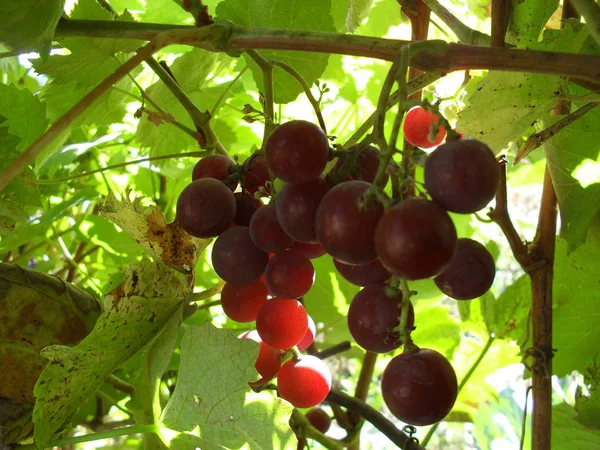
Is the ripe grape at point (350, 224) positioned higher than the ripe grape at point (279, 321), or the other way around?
the ripe grape at point (279, 321)

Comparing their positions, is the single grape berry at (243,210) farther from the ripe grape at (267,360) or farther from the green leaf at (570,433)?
the green leaf at (570,433)

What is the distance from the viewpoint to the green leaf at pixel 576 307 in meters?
0.98

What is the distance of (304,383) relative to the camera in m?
0.79

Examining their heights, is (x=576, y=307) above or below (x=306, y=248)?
above

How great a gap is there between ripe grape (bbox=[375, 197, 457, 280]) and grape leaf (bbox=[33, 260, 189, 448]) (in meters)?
0.37

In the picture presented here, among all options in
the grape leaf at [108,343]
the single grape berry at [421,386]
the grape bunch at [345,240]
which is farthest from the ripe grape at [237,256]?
the single grape berry at [421,386]

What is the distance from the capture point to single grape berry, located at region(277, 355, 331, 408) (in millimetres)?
785

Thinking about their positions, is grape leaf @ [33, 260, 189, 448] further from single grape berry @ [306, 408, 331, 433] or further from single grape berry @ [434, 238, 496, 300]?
single grape berry @ [306, 408, 331, 433]

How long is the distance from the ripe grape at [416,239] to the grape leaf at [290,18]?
46 centimetres

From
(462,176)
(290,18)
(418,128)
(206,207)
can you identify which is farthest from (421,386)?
(290,18)

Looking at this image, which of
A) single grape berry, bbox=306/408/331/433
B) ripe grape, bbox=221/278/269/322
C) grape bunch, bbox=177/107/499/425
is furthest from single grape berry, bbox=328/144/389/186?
single grape berry, bbox=306/408/331/433

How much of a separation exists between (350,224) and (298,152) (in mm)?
108

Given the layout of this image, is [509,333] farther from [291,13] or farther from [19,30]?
[19,30]

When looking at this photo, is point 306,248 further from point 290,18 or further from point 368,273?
point 290,18
